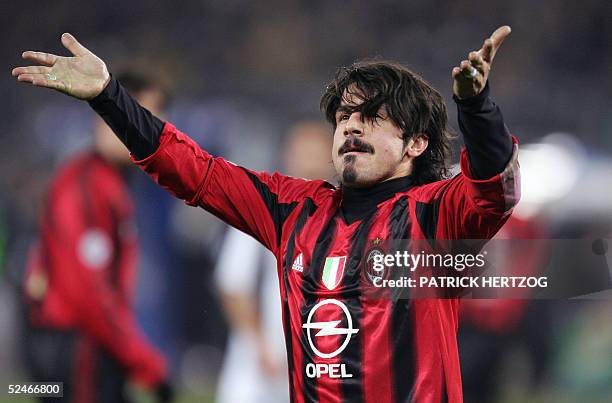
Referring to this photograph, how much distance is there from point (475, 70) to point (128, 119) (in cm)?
104

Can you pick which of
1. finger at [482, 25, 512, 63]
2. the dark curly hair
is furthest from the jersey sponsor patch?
finger at [482, 25, 512, 63]

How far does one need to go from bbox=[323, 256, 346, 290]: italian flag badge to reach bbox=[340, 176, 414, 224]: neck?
14 cm

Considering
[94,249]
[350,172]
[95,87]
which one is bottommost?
[350,172]

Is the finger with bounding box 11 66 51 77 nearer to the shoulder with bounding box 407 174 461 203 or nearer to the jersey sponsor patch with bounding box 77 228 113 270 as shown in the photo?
the shoulder with bounding box 407 174 461 203

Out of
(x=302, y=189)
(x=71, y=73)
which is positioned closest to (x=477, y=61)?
(x=302, y=189)

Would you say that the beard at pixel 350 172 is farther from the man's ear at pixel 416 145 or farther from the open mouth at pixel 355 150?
the man's ear at pixel 416 145

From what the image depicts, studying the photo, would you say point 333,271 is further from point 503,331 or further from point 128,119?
point 503,331

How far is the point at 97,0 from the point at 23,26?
0.51 m

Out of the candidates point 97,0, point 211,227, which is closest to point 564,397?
point 211,227

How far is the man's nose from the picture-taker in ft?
8.50

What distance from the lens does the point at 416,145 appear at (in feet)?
8.89

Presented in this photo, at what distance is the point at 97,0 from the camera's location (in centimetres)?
563

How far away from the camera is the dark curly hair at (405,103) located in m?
2.65

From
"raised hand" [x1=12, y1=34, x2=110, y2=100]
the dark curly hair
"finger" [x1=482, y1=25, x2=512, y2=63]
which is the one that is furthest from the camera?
the dark curly hair
